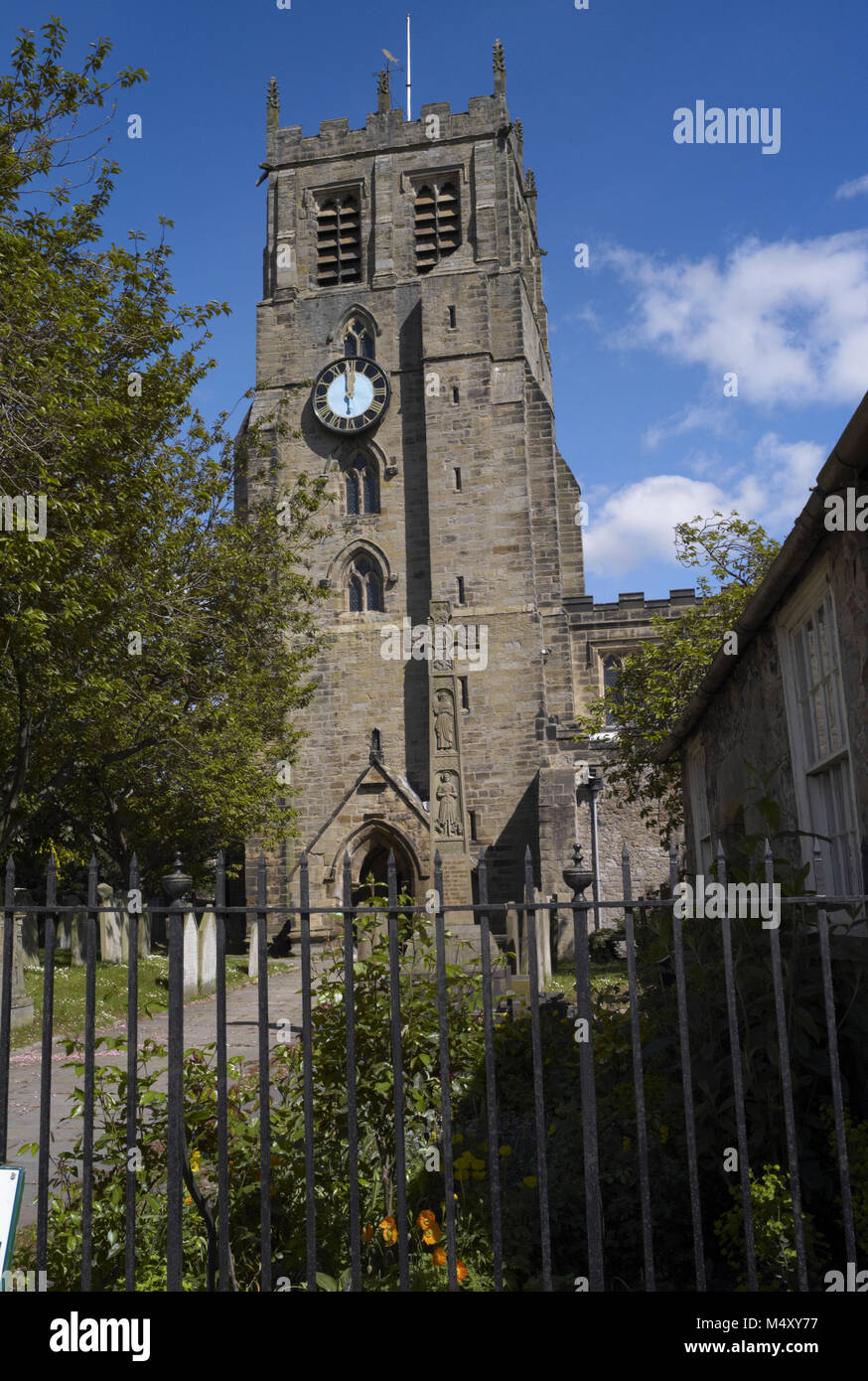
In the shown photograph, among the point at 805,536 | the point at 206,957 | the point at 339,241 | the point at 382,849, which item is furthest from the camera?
the point at 339,241

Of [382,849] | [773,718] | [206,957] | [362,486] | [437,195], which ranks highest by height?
[437,195]

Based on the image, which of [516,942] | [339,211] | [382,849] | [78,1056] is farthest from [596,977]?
[339,211]

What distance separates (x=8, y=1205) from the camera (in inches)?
145

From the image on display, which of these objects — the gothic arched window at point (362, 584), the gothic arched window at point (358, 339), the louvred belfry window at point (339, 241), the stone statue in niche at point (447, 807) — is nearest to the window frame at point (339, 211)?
the louvred belfry window at point (339, 241)

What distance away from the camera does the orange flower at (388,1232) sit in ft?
15.1

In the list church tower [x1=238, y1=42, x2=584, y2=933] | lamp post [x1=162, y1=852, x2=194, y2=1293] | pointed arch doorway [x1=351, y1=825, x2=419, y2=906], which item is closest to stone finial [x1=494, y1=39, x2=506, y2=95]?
church tower [x1=238, y1=42, x2=584, y2=933]

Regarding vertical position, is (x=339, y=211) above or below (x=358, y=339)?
above

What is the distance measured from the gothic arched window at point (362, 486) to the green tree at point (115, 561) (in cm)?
889

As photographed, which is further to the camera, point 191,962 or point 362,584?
point 362,584

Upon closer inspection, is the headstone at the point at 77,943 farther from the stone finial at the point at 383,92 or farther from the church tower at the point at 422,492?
the stone finial at the point at 383,92

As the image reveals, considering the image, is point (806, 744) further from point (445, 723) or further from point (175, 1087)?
point (445, 723)

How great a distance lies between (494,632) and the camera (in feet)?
96.0

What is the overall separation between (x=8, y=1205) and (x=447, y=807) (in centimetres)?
2222
